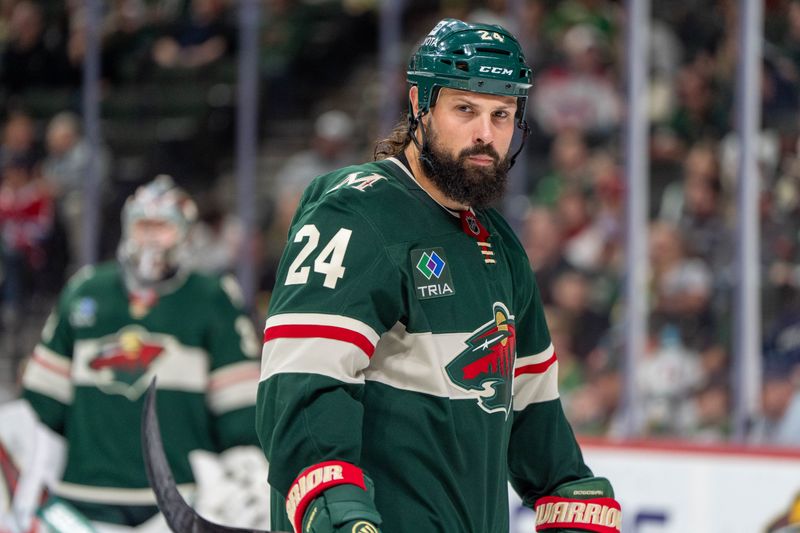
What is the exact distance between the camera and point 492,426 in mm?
2092

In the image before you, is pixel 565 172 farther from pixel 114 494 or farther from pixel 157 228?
pixel 114 494

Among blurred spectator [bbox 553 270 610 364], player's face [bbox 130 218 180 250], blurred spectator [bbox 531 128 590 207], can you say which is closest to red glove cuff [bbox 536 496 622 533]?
player's face [bbox 130 218 180 250]

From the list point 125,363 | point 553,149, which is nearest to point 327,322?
point 125,363

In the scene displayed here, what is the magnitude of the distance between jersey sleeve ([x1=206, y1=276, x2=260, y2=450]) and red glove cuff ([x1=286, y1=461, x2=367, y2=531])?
7.75 ft

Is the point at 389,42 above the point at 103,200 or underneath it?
above

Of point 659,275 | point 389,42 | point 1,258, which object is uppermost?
point 389,42

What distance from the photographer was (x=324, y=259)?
77.2 inches

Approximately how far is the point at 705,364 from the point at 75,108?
301 centimetres

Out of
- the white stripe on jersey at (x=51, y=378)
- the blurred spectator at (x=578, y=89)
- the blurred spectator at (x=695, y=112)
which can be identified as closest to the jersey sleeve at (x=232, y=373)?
the white stripe on jersey at (x=51, y=378)

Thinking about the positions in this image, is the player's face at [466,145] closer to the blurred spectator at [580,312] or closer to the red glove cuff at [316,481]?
the red glove cuff at [316,481]

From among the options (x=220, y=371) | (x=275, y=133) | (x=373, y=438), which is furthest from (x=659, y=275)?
(x=373, y=438)

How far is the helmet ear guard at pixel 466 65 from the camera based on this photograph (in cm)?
206

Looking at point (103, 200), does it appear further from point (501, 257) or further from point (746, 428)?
point (501, 257)

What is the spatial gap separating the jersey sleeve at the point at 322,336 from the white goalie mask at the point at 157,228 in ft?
8.45
